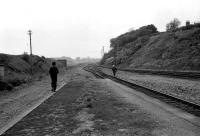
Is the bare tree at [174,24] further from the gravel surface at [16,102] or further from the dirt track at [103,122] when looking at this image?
the dirt track at [103,122]

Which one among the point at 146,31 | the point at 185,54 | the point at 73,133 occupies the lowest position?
the point at 73,133

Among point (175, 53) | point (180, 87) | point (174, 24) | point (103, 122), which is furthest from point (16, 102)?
point (174, 24)

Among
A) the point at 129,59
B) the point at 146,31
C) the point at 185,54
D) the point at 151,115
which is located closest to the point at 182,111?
the point at 151,115

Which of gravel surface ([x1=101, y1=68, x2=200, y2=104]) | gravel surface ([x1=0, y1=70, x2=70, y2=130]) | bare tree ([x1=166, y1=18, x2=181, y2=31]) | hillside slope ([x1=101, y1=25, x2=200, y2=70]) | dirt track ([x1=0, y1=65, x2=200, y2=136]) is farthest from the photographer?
bare tree ([x1=166, y1=18, x2=181, y2=31])

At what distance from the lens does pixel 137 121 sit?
26.7 ft

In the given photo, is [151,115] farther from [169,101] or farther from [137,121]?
[169,101]

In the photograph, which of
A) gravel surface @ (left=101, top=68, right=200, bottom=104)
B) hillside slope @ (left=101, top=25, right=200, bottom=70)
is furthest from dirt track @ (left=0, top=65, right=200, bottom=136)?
hillside slope @ (left=101, top=25, right=200, bottom=70)

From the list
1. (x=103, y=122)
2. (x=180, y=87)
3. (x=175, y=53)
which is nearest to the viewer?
(x=103, y=122)

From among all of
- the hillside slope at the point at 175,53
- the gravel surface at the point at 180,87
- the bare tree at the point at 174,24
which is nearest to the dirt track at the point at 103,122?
the gravel surface at the point at 180,87

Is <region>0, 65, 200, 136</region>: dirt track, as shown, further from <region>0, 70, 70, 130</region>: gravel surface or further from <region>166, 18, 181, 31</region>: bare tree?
<region>166, 18, 181, 31</region>: bare tree

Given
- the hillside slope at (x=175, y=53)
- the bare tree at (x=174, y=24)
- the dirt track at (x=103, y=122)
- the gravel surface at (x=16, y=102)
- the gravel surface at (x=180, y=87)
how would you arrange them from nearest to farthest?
1. the dirt track at (x=103, y=122)
2. the gravel surface at (x=16, y=102)
3. the gravel surface at (x=180, y=87)
4. the hillside slope at (x=175, y=53)
5. the bare tree at (x=174, y=24)

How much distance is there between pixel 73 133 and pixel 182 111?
15.2ft

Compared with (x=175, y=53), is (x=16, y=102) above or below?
below

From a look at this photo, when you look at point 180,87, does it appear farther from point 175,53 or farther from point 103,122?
point 175,53
